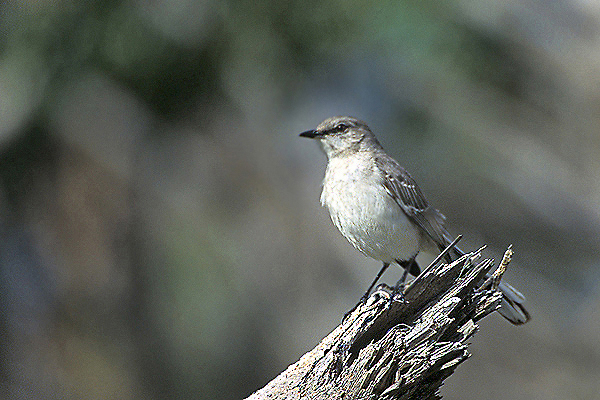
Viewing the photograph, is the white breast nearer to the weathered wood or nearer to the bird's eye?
the bird's eye

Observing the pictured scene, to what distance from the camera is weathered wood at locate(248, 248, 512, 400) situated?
3004mm

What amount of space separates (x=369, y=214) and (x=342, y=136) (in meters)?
0.80

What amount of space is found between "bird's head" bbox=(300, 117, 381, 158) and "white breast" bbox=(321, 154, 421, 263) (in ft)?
0.78

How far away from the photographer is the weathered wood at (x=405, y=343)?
3.00 meters

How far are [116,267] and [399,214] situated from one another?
568 cm

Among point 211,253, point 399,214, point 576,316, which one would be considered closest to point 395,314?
point 399,214

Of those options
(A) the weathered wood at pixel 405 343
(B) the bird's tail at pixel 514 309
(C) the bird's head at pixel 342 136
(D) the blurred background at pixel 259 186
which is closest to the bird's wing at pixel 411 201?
(C) the bird's head at pixel 342 136

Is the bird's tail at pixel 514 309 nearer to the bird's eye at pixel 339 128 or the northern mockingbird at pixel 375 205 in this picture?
the northern mockingbird at pixel 375 205

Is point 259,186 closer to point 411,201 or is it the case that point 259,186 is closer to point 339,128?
point 339,128

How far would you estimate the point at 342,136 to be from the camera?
5141 millimetres

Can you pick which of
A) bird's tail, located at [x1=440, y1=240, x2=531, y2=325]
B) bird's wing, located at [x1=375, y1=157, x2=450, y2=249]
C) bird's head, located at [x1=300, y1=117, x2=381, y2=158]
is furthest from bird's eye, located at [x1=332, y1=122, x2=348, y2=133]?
bird's tail, located at [x1=440, y1=240, x2=531, y2=325]

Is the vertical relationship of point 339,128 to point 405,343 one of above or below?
above

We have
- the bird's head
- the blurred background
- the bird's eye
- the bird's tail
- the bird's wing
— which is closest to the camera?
the bird's tail

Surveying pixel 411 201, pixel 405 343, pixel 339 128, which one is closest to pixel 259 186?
pixel 339 128
